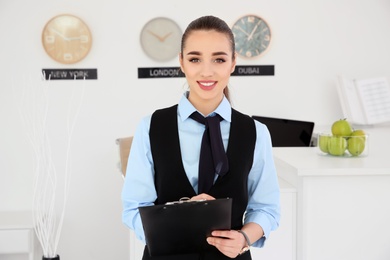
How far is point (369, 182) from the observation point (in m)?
2.53

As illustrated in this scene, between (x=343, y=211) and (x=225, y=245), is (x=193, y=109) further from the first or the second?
(x=343, y=211)

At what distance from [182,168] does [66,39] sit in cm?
342

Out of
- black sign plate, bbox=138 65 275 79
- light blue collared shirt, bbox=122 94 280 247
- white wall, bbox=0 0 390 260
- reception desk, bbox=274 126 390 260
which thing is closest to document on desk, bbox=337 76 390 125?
white wall, bbox=0 0 390 260

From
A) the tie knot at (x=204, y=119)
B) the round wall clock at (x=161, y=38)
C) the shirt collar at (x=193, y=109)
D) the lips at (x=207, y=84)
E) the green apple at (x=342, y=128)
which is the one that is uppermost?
the round wall clock at (x=161, y=38)

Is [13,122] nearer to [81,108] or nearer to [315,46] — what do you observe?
[81,108]

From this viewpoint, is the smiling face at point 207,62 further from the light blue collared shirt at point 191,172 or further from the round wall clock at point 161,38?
the round wall clock at point 161,38

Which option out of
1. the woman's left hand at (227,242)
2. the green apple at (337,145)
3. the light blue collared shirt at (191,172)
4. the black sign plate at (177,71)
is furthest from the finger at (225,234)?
the black sign plate at (177,71)

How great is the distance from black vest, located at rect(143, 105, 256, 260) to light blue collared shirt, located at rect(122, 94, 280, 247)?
0.02 m

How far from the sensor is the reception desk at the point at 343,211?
252 centimetres

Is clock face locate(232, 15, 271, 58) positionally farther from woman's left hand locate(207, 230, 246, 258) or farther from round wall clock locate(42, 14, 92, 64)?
woman's left hand locate(207, 230, 246, 258)

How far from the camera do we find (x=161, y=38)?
15.6 feet

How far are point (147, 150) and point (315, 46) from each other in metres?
3.62

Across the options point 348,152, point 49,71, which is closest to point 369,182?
point 348,152

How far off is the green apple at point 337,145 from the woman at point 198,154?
1.38 m
